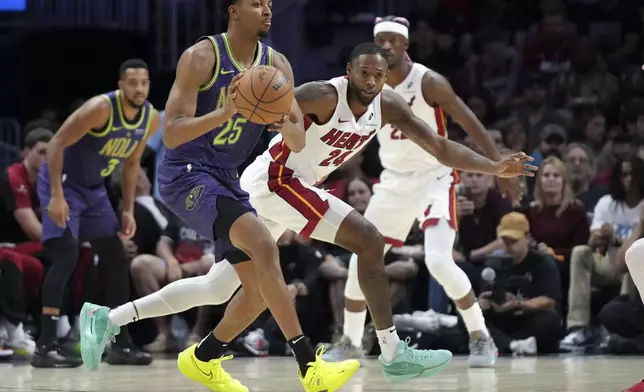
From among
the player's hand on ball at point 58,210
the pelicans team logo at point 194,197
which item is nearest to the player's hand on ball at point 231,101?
the pelicans team logo at point 194,197

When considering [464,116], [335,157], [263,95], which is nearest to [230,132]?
[263,95]

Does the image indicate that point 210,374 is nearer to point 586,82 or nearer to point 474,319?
point 474,319

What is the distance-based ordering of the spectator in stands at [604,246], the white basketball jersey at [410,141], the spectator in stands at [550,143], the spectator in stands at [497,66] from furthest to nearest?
the spectator in stands at [497,66]
the spectator in stands at [550,143]
the spectator in stands at [604,246]
the white basketball jersey at [410,141]

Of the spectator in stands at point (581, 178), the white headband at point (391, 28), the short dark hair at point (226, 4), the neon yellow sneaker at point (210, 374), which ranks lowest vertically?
the neon yellow sneaker at point (210, 374)

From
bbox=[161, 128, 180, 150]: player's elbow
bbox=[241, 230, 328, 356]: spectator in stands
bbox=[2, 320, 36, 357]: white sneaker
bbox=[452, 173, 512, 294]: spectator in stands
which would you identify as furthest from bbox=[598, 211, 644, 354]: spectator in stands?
bbox=[161, 128, 180, 150]: player's elbow

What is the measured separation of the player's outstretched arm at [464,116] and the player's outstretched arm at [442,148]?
1.29m

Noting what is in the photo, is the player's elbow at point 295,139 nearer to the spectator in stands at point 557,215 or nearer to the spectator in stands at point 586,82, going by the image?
the spectator in stands at point 557,215

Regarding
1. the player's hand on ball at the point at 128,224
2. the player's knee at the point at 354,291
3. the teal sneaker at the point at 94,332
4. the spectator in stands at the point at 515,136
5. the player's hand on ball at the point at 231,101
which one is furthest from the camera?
the spectator in stands at the point at 515,136

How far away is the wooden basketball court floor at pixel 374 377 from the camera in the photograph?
5.56 meters

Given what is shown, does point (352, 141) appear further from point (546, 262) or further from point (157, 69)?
point (157, 69)

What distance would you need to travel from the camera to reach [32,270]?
877 cm

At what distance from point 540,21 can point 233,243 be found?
739cm

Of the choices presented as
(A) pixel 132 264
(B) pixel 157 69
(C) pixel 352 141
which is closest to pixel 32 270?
(A) pixel 132 264

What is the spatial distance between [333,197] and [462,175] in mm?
3698
